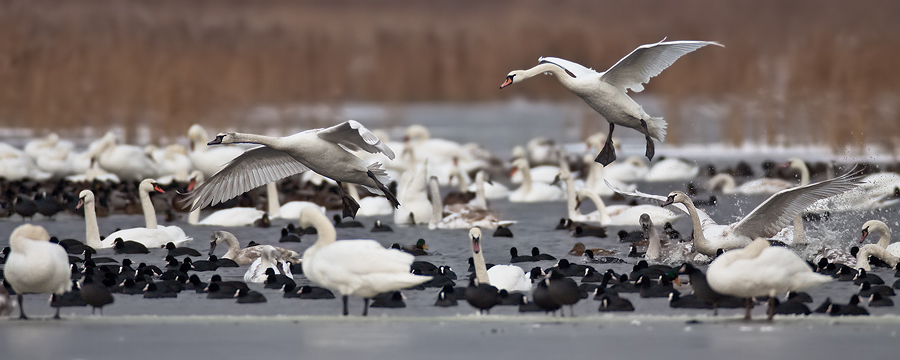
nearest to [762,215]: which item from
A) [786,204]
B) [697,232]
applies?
[786,204]

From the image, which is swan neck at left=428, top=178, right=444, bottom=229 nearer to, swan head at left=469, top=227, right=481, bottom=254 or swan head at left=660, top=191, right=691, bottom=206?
swan head at left=660, top=191, right=691, bottom=206

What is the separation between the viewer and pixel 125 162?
1989cm

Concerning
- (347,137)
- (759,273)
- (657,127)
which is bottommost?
(759,273)

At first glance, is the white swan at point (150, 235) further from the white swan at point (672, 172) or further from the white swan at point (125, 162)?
the white swan at point (672, 172)

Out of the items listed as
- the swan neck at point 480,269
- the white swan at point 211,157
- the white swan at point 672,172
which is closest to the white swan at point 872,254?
the swan neck at point 480,269

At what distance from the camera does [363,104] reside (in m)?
47.2

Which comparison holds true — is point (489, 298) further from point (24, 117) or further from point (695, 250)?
point (24, 117)

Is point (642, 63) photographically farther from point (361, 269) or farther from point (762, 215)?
point (361, 269)

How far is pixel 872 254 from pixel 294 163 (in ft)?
18.5

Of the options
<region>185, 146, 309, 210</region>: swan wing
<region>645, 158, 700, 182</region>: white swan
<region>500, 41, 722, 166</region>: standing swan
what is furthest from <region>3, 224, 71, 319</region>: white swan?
<region>645, 158, 700, 182</region>: white swan

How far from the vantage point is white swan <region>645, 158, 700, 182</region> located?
2125 cm

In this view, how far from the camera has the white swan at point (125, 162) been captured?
19.9 meters

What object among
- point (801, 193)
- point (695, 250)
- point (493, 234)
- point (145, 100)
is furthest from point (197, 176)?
point (145, 100)

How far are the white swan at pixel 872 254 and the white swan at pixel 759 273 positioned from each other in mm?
2431
